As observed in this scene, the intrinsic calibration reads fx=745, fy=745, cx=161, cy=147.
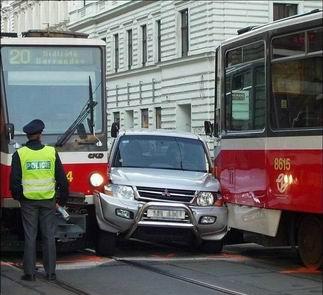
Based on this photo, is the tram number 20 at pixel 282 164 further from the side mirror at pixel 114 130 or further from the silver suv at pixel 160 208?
the side mirror at pixel 114 130

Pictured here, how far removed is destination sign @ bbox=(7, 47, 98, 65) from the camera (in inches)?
424

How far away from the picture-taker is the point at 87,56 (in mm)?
11023

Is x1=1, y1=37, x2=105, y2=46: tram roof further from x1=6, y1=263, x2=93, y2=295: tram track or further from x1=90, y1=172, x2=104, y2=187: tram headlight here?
x1=6, y1=263, x2=93, y2=295: tram track

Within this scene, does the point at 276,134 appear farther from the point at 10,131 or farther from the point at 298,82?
the point at 10,131

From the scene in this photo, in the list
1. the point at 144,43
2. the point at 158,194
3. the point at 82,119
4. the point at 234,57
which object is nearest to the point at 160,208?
the point at 158,194

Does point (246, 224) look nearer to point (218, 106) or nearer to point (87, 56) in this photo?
point (218, 106)

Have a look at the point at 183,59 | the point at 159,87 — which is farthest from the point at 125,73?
the point at 183,59

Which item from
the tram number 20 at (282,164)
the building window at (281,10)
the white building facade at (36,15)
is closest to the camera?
the tram number 20 at (282,164)

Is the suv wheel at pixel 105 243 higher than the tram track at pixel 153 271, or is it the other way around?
the suv wheel at pixel 105 243

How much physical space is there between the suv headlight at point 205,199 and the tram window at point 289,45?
2390 millimetres

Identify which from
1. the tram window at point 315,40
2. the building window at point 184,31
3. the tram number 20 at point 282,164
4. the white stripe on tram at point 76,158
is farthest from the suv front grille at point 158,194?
the building window at point 184,31

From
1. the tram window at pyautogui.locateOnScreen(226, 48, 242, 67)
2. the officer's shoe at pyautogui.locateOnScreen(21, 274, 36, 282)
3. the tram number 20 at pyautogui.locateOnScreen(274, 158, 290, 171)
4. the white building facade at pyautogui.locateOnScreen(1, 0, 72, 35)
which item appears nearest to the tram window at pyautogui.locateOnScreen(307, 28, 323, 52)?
the tram number 20 at pyautogui.locateOnScreen(274, 158, 290, 171)

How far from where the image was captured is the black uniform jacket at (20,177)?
8641 mm

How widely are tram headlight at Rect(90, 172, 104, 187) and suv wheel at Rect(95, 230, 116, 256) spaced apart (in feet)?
2.37
